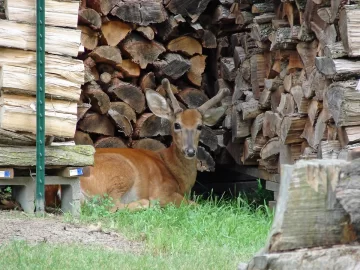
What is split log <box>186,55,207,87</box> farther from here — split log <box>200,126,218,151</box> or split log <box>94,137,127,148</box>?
split log <box>94,137,127,148</box>

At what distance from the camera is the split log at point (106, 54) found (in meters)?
9.49

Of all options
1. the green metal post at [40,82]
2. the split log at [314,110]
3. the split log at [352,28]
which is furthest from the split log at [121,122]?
the split log at [352,28]

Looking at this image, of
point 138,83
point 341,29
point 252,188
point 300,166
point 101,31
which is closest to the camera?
point 300,166

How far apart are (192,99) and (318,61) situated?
357 cm

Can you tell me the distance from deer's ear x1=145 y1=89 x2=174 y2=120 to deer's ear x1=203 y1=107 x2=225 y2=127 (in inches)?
15.5

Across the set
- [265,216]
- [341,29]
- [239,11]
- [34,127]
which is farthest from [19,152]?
[239,11]

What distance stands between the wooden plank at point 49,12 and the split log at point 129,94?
2.26m

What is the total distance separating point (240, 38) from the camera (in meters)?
10.1

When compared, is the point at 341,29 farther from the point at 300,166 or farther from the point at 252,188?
the point at 252,188

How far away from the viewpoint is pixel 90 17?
30.4 ft

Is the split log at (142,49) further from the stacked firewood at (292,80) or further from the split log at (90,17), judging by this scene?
the stacked firewood at (292,80)

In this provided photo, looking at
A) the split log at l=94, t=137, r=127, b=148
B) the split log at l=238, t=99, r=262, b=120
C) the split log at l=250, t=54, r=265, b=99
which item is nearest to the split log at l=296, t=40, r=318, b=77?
the split log at l=250, t=54, r=265, b=99

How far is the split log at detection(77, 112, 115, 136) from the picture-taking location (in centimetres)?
968

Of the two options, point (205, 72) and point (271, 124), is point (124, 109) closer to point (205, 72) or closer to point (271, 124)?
point (205, 72)
